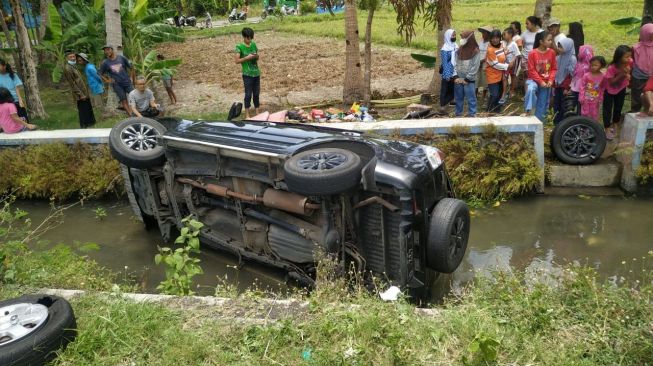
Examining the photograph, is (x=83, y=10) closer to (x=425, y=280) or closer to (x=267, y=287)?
(x=267, y=287)

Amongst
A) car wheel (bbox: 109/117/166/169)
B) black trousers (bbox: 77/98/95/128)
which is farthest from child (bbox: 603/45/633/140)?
black trousers (bbox: 77/98/95/128)

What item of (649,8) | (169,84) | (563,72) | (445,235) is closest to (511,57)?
(563,72)

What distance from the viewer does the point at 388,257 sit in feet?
16.2

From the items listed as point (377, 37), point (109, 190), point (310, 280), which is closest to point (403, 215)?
point (310, 280)

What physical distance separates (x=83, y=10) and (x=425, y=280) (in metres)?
14.0

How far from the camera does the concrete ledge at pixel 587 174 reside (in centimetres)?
766

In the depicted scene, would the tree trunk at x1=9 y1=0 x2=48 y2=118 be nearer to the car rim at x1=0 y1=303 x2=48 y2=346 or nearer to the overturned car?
the overturned car

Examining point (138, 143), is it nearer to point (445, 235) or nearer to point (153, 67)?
point (445, 235)

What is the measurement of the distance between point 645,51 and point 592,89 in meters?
0.87

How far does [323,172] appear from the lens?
466cm

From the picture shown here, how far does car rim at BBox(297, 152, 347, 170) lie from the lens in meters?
4.85

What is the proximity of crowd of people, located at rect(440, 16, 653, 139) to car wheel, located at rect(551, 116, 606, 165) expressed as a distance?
2.49 feet

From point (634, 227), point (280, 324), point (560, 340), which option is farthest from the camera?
point (634, 227)

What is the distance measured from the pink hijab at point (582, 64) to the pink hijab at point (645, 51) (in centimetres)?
64
